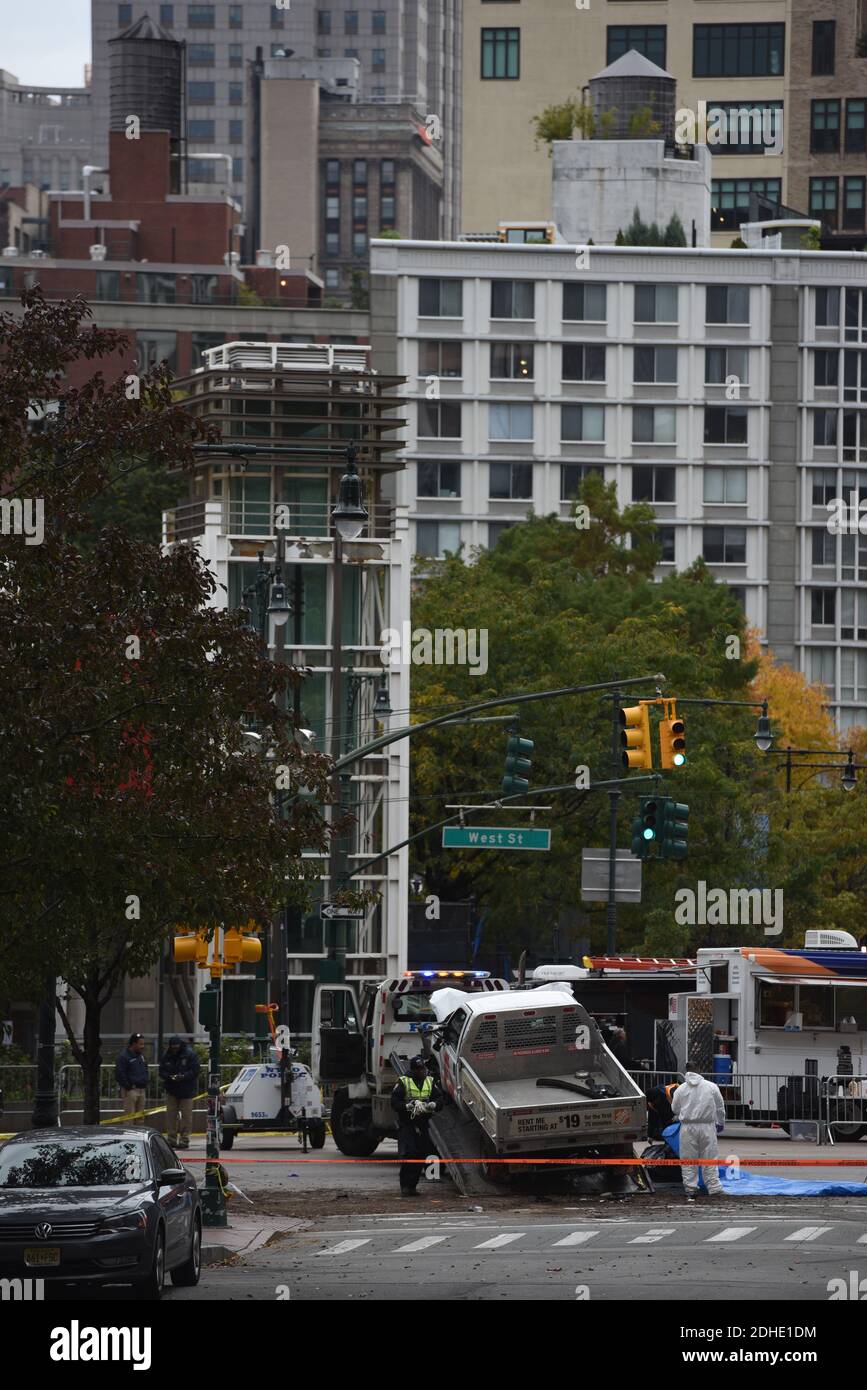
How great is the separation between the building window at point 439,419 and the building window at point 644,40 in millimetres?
28520

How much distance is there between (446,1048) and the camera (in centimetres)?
3020

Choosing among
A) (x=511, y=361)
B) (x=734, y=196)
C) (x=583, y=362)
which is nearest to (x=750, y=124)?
(x=734, y=196)

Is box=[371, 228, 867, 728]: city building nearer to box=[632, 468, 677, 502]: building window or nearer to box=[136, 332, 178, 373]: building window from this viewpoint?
box=[632, 468, 677, 502]: building window

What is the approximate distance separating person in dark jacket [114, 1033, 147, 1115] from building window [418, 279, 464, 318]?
221ft

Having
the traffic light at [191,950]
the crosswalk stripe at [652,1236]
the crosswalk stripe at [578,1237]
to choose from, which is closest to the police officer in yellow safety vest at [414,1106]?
the traffic light at [191,950]

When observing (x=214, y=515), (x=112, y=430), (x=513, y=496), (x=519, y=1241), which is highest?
(x=513, y=496)

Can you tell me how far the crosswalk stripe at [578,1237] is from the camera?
22820 millimetres

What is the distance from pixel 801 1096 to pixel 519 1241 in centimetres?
1666

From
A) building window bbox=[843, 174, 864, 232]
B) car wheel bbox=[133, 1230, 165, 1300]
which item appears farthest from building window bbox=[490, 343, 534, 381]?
car wheel bbox=[133, 1230, 165, 1300]

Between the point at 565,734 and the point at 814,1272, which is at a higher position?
the point at 565,734

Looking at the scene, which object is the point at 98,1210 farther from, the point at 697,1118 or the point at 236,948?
the point at 697,1118

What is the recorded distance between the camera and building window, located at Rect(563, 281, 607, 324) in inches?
3969

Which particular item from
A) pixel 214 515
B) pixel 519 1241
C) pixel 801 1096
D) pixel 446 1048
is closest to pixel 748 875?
pixel 214 515
